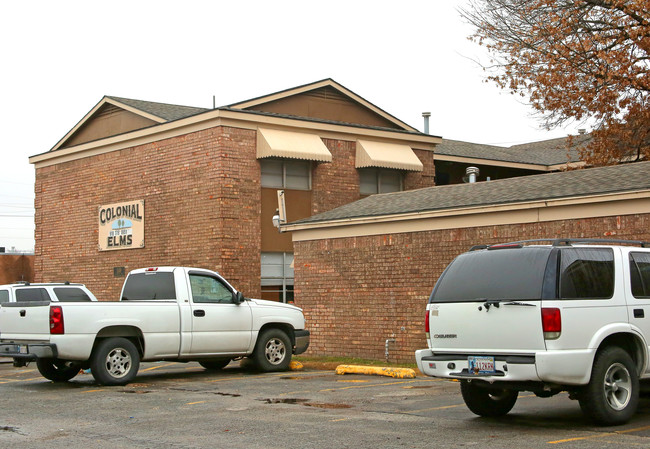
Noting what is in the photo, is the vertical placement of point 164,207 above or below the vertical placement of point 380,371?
above

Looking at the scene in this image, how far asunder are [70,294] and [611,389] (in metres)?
15.3

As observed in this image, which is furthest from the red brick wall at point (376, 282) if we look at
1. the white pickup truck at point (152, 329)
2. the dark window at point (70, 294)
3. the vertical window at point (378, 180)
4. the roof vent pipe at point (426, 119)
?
the roof vent pipe at point (426, 119)

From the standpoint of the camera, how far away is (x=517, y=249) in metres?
9.53

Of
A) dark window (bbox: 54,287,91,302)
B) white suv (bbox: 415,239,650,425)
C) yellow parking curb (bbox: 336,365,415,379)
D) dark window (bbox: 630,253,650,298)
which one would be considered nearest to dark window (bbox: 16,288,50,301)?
dark window (bbox: 54,287,91,302)

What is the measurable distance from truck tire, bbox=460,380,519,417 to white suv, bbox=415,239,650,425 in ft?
0.06

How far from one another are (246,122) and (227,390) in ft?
42.6

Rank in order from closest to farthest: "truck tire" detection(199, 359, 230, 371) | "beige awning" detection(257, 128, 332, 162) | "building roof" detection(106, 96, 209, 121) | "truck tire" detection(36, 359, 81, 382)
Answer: "truck tire" detection(36, 359, 81, 382)
"truck tire" detection(199, 359, 230, 371)
"beige awning" detection(257, 128, 332, 162)
"building roof" detection(106, 96, 209, 121)

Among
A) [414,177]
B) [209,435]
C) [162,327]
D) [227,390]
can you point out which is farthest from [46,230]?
[209,435]

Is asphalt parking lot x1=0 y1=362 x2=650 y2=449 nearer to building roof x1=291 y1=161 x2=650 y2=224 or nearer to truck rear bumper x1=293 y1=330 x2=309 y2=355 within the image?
truck rear bumper x1=293 y1=330 x2=309 y2=355

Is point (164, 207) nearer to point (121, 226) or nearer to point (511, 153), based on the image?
point (121, 226)

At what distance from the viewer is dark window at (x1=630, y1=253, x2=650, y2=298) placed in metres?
9.74

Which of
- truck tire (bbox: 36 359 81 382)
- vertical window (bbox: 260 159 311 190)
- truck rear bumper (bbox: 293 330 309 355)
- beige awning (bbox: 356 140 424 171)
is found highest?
beige awning (bbox: 356 140 424 171)

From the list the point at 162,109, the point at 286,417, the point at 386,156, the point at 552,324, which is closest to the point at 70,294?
the point at 162,109

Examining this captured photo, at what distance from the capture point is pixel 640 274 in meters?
9.90
